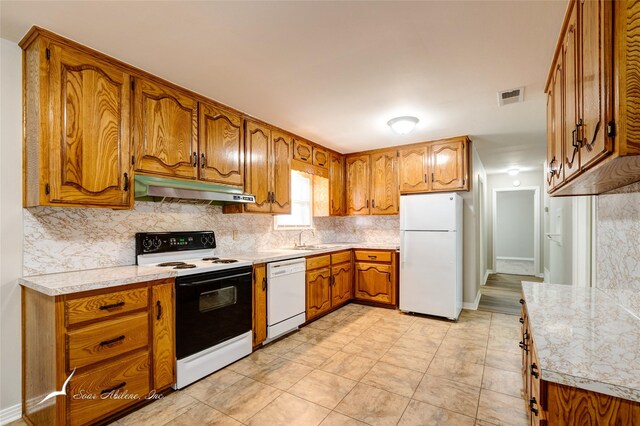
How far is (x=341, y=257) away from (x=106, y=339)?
9.44 ft

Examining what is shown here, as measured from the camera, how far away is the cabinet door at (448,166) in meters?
3.88

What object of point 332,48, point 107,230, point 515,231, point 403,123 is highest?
point 332,48

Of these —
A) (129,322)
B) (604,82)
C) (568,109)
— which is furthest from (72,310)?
(568,109)

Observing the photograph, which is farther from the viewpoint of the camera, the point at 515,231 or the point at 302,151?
the point at 515,231

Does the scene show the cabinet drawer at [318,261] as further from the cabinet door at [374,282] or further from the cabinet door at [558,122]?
the cabinet door at [558,122]

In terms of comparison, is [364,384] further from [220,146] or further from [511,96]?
[511,96]

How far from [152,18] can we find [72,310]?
5.44 ft

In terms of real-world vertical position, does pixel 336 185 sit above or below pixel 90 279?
above

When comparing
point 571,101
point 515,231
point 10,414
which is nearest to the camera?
point 571,101

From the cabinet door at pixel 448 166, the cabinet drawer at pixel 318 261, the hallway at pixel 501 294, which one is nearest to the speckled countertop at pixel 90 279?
the cabinet drawer at pixel 318 261

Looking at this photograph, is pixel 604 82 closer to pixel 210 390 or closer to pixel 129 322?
pixel 129 322

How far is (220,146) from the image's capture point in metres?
2.85

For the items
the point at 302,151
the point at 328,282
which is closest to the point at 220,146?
the point at 302,151

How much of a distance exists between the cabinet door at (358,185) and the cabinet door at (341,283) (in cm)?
90
